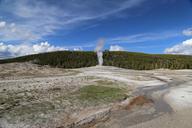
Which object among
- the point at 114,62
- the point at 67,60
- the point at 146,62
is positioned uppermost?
the point at 67,60

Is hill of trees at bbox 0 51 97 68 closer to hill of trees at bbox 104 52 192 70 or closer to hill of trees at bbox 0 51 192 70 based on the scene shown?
hill of trees at bbox 0 51 192 70

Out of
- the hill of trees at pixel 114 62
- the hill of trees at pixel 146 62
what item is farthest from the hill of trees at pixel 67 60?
the hill of trees at pixel 146 62

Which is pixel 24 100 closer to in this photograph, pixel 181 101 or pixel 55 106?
pixel 55 106

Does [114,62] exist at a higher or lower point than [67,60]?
lower

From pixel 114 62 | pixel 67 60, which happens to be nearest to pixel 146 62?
pixel 114 62

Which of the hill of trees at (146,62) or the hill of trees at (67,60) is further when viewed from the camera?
the hill of trees at (67,60)

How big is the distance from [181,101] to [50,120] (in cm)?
1026

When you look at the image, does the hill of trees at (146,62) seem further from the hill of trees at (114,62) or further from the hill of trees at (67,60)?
the hill of trees at (67,60)

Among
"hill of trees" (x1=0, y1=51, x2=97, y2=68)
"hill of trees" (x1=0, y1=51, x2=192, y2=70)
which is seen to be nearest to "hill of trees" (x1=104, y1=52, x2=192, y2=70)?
"hill of trees" (x1=0, y1=51, x2=192, y2=70)

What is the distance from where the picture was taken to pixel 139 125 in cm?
1209

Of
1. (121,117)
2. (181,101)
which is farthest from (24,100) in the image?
(181,101)

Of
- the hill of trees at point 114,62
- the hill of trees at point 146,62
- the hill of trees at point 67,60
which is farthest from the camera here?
the hill of trees at point 67,60

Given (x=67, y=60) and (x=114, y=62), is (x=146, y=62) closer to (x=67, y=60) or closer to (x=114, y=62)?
(x=114, y=62)

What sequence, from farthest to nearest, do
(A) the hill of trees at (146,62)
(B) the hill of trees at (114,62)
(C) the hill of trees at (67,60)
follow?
(C) the hill of trees at (67,60) < (B) the hill of trees at (114,62) < (A) the hill of trees at (146,62)
